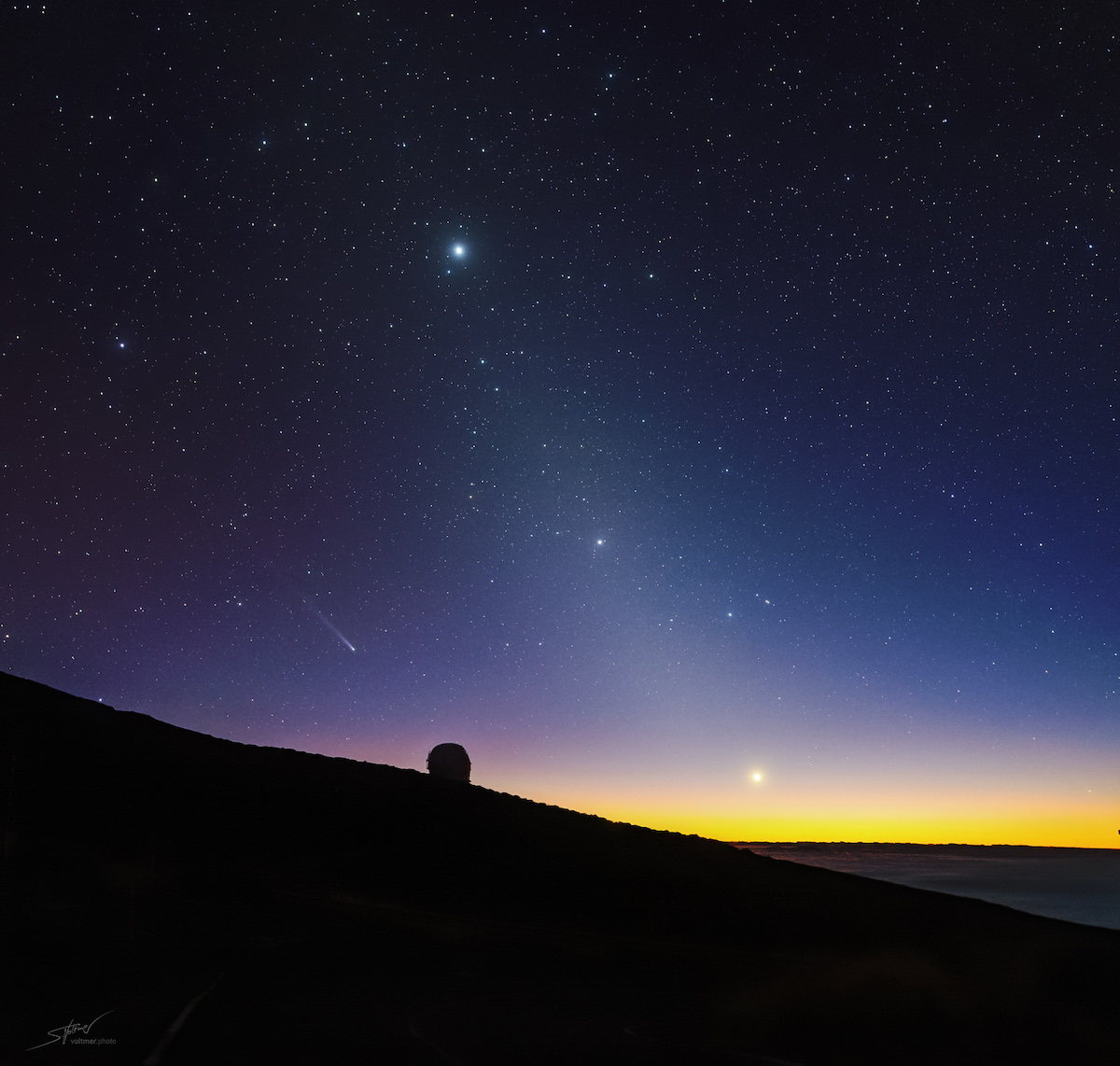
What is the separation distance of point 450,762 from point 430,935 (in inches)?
1110

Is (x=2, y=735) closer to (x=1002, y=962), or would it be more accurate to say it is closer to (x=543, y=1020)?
(x=543, y=1020)

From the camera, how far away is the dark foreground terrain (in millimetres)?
9406

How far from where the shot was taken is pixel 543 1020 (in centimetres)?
1033

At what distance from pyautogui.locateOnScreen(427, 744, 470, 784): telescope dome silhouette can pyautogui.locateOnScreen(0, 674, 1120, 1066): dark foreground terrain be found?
3.93 metres

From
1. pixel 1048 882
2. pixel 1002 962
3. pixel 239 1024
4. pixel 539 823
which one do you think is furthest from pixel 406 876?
pixel 1048 882

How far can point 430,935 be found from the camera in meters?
20.6

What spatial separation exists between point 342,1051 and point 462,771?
41.4m
